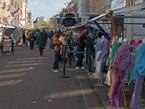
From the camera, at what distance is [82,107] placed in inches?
415

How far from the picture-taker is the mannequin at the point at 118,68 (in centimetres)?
1023

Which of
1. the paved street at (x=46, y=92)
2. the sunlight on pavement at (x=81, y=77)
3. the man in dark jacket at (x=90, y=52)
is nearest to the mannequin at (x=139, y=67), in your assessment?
the paved street at (x=46, y=92)

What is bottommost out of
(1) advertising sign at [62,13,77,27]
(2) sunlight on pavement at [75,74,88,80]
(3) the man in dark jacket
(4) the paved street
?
(2) sunlight on pavement at [75,74,88,80]

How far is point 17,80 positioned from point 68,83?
82.4 inches

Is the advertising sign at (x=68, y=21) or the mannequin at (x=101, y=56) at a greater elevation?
the advertising sign at (x=68, y=21)

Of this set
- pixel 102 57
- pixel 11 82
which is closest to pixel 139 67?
pixel 102 57

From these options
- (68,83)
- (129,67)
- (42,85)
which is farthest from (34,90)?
(129,67)

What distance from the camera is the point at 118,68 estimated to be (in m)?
10.4

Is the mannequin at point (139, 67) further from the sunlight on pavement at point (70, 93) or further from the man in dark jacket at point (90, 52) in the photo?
the man in dark jacket at point (90, 52)

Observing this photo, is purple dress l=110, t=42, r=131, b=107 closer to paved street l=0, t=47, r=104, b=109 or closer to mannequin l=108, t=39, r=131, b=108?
mannequin l=108, t=39, r=131, b=108

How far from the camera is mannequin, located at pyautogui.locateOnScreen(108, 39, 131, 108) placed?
10234 millimetres

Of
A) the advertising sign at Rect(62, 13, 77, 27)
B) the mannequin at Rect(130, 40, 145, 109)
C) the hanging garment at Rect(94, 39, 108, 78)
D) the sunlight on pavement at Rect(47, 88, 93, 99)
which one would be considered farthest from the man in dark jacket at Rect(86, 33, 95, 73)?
the mannequin at Rect(130, 40, 145, 109)

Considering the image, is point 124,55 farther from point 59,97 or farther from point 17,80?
point 17,80

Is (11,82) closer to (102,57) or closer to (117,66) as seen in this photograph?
(102,57)
